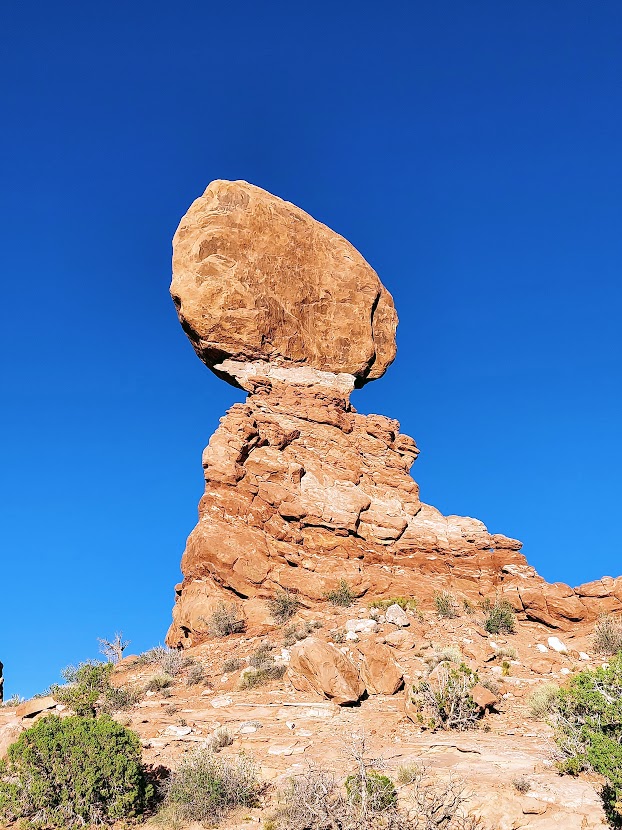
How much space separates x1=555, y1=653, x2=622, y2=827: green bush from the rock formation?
12.2m

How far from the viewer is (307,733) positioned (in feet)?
43.4

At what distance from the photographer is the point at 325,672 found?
1581 cm

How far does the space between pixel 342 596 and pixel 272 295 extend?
1471 centimetres

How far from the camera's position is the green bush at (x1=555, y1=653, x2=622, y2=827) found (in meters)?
7.84

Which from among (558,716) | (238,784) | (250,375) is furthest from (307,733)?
(250,375)

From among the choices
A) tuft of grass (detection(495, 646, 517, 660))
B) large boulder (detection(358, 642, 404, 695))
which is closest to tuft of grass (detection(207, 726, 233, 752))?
large boulder (detection(358, 642, 404, 695))

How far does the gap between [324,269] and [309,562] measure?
1553 cm

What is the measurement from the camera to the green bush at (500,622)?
2128 cm

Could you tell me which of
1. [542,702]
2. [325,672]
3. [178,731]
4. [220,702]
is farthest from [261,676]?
[542,702]

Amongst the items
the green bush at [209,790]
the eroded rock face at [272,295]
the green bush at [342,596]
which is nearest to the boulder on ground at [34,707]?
the green bush at [209,790]

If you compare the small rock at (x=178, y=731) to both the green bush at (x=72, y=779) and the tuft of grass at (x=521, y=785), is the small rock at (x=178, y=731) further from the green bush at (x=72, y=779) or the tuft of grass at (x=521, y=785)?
the tuft of grass at (x=521, y=785)

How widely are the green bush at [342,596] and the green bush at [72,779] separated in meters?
13.5

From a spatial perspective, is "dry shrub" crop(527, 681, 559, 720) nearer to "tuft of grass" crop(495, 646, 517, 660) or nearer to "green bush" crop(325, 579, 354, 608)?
"tuft of grass" crop(495, 646, 517, 660)

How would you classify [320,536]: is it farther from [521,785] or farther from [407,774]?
[521,785]
